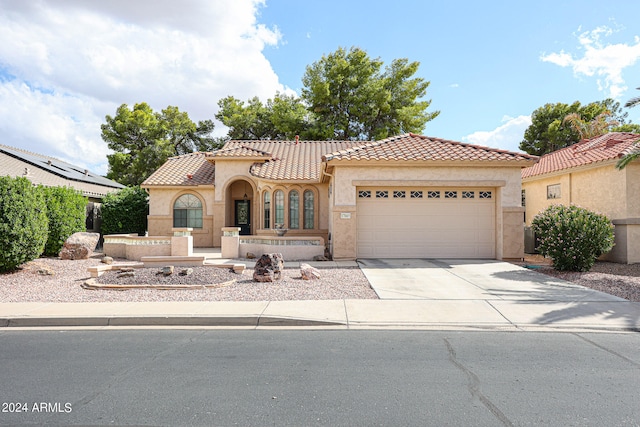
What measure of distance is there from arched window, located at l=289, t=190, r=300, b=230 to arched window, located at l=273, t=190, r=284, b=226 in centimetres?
38

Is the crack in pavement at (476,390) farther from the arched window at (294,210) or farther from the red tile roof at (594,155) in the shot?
the arched window at (294,210)

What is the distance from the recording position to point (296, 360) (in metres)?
4.79

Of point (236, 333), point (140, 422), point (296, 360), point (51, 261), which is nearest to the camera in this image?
point (140, 422)

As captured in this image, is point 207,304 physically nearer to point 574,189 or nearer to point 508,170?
point 508,170

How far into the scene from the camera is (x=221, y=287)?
29.9 feet

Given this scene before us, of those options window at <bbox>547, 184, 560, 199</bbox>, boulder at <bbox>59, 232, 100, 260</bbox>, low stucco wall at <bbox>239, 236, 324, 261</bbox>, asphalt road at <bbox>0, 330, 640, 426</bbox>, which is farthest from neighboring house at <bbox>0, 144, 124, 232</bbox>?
window at <bbox>547, 184, 560, 199</bbox>

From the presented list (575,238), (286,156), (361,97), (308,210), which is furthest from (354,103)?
(575,238)

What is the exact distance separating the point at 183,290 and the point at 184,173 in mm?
13085

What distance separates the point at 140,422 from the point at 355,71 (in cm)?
3193

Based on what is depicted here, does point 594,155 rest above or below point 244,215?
above

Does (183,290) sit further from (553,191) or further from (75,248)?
(553,191)

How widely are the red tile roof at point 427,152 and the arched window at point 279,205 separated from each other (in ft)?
16.3

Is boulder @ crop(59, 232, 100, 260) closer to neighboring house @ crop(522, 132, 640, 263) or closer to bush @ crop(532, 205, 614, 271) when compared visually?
bush @ crop(532, 205, 614, 271)

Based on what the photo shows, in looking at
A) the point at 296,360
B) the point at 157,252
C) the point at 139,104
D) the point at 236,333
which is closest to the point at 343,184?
the point at 157,252
